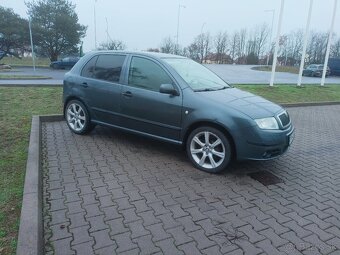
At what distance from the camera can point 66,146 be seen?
18.7 feet

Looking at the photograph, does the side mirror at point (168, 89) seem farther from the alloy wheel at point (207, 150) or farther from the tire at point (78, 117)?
the tire at point (78, 117)

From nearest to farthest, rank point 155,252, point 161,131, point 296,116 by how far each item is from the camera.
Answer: point 155,252
point 161,131
point 296,116

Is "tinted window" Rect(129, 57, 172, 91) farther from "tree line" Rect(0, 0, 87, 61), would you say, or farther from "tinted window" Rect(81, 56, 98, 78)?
"tree line" Rect(0, 0, 87, 61)

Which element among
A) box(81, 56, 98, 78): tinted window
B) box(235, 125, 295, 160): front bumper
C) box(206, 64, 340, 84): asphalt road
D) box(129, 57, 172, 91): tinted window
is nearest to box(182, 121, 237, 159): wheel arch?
box(235, 125, 295, 160): front bumper

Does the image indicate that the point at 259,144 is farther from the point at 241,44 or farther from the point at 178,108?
the point at 241,44

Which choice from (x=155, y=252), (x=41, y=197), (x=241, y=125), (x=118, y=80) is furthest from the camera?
(x=118, y=80)

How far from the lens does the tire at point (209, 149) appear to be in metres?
4.67

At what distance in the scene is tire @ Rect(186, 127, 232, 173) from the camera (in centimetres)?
467

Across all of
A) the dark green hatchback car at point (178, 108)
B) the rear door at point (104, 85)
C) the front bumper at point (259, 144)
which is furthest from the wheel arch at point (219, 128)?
the rear door at point (104, 85)

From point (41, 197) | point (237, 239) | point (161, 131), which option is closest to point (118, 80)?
point (161, 131)

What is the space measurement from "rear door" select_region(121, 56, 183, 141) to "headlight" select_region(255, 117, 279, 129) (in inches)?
47.0

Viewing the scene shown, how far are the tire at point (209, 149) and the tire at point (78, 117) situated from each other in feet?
7.46

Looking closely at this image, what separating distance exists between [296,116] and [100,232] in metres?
8.32

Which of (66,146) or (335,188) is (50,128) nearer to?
(66,146)
